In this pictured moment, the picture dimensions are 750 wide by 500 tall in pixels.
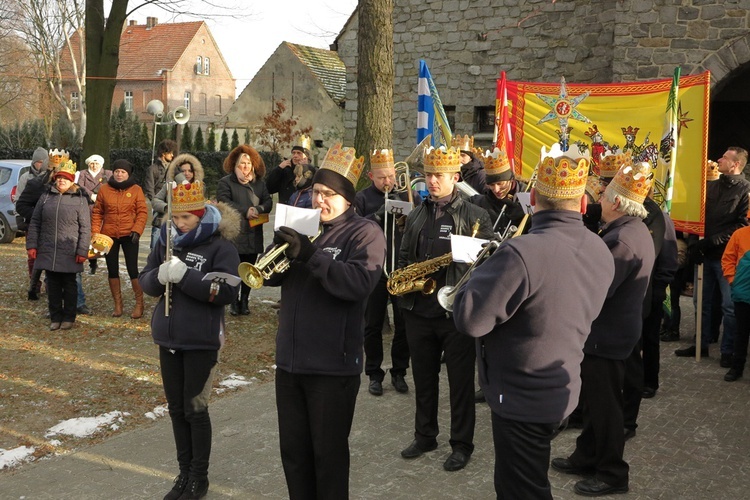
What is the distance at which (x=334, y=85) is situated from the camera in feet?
105

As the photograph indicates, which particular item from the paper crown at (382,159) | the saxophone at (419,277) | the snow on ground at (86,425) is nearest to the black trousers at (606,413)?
the saxophone at (419,277)

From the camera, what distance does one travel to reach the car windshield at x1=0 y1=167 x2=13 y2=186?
55.3 feet

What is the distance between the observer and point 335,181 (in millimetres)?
4312

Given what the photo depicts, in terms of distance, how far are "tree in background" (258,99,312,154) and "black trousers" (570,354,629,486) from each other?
87.0 ft

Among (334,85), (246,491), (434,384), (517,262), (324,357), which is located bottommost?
(246,491)

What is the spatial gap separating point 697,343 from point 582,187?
541 cm

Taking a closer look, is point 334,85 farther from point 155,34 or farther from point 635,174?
point 155,34

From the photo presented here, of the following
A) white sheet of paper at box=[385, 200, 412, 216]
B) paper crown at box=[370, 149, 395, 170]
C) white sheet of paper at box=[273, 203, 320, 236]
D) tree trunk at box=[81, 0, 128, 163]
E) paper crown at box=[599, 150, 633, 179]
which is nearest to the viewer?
white sheet of paper at box=[273, 203, 320, 236]

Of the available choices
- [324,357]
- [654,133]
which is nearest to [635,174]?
[324,357]

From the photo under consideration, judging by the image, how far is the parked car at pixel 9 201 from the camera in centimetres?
1636

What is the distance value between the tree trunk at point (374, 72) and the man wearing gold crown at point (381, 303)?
9.30 ft

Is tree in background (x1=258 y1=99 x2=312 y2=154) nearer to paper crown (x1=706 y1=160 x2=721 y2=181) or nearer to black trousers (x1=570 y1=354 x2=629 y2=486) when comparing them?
paper crown (x1=706 y1=160 x2=721 y2=181)

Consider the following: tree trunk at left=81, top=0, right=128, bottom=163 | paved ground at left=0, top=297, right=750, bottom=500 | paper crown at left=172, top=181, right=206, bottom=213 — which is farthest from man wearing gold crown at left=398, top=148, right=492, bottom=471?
tree trunk at left=81, top=0, right=128, bottom=163

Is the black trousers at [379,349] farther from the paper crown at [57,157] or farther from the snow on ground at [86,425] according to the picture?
the paper crown at [57,157]
